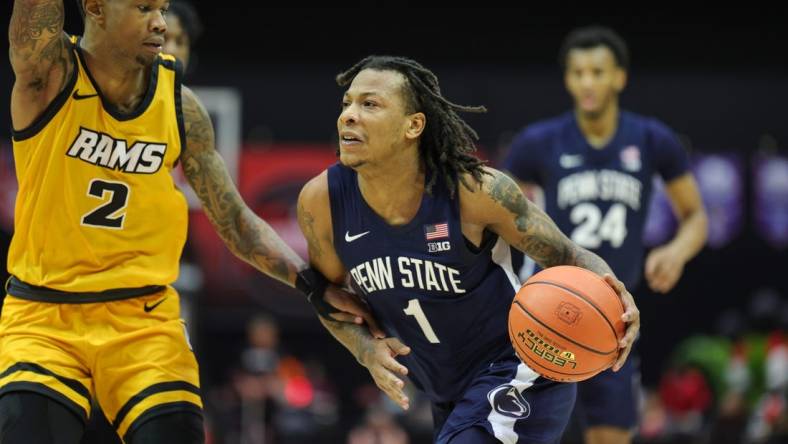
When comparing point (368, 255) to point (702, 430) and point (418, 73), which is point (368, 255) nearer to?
point (418, 73)

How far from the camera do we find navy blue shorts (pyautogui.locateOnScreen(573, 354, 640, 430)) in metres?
6.48

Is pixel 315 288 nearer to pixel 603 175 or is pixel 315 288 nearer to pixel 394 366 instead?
pixel 394 366

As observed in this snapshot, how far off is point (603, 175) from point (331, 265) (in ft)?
8.00

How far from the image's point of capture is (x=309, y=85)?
48.5 ft

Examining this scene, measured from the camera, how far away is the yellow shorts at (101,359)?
4.34 m

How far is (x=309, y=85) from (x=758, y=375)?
21.7ft

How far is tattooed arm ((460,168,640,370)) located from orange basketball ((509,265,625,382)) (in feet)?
0.59

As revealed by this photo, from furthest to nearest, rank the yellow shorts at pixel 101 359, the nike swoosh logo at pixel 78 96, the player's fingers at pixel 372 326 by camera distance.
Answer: the player's fingers at pixel 372 326 → the nike swoosh logo at pixel 78 96 → the yellow shorts at pixel 101 359

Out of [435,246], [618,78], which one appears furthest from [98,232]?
[618,78]

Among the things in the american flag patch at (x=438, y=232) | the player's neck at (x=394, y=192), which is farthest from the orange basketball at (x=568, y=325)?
the player's neck at (x=394, y=192)

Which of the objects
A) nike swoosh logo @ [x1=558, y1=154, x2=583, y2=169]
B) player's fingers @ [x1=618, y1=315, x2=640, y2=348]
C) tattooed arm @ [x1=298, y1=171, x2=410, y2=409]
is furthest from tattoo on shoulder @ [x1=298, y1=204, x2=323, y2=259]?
nike swoosh logo @ [x1=558, y1=154, x2=583, y2=169]

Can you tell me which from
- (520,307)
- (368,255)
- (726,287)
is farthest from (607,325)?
(726,287)

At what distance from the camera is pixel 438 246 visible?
188 inches

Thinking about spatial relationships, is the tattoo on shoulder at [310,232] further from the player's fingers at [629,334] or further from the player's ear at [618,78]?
the player's ear at [618,78]
